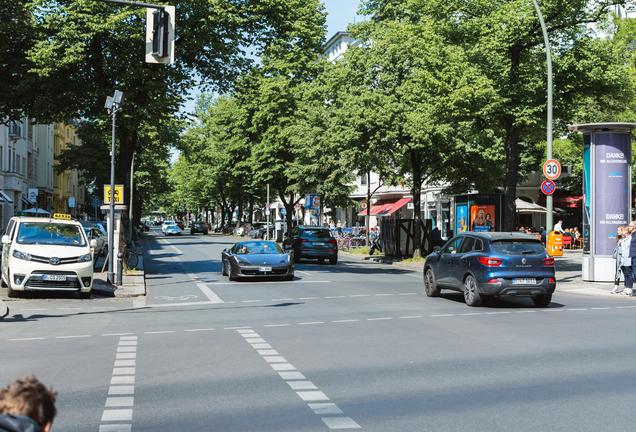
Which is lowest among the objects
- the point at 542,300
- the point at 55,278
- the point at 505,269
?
the point at 542,300

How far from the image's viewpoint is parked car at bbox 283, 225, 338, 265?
1267 inches

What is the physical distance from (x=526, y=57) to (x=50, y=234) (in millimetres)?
16515

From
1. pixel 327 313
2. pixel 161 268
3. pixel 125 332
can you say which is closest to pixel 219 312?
pixel 327 313

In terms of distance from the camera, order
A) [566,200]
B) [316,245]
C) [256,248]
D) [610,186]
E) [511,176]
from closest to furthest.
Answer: [610,186] → [256,248] → [511,176] → [316,245] → [566,200]

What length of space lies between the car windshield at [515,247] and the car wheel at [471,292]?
0.84 meters

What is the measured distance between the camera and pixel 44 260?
54.5 feet

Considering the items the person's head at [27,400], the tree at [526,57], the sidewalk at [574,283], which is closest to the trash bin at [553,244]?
the sidewalk at [574,283]

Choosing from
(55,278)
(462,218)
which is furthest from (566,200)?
(55,278)

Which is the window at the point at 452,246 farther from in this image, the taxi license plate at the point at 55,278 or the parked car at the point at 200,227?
the parked car at the point at 200,227

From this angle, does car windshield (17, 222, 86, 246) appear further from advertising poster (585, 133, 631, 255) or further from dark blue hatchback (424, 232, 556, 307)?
advertising poster (585, 133, 631, 255)

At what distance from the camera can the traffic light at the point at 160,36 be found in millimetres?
12227

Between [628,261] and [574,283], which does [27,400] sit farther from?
[574,283]

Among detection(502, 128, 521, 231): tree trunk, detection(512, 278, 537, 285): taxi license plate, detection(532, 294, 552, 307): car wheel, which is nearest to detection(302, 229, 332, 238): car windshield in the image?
detection(502, 128, 521, 231): tree trunk

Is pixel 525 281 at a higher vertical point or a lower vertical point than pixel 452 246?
lower
